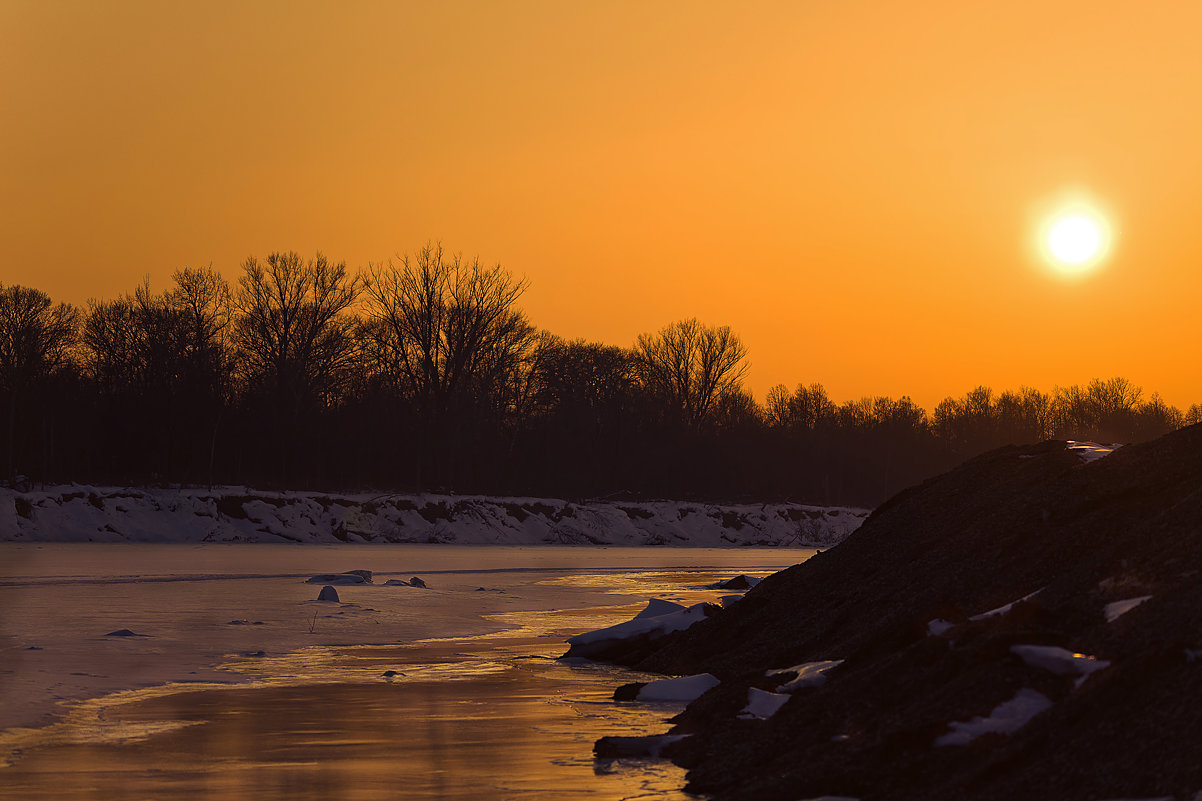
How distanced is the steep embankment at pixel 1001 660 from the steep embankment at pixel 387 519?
128 ft

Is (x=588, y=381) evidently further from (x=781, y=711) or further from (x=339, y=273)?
(x=781, y=711)

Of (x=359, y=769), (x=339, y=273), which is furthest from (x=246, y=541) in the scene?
(x=359, y=769)

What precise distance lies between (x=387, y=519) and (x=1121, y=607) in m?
51.5

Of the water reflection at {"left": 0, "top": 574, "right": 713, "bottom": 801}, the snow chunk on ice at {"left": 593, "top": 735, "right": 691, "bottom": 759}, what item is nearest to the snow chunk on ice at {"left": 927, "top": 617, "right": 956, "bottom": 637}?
the snow chunk on ice at {"left": 593, "top": 735, "right": 691, "bottom": 759}

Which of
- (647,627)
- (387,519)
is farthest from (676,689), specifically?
(387,519)

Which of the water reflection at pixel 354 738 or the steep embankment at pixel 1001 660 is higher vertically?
the steep embankment at pixel 1001 660

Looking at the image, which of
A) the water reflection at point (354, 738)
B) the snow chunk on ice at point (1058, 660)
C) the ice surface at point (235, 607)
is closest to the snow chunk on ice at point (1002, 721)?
the snow chunk on ice at point (1058, 660)

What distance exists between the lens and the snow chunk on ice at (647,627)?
46.2 feet

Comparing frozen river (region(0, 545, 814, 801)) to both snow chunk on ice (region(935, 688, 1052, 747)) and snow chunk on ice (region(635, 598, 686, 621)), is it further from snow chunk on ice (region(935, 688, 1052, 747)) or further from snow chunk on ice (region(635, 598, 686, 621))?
snow chunk on ice (region(935, 688, 1052, 747))

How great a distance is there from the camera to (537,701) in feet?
34.8

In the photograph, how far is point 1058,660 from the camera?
22.1 ft

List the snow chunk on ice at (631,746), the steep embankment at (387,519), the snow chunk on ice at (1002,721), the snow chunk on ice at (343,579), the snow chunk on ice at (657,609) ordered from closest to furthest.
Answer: the snow chunk on ice at (1002,721) < the snow chunk on ice at (631,746) < the snow chunk on ice at (657,609) < the snow chunk on ice at (343,579) < the steep embankment at (387,519)

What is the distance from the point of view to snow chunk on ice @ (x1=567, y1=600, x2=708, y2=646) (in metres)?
14.1

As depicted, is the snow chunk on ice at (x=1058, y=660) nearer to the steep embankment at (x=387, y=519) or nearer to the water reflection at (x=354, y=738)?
the water reflection at (x=354, y=738)
